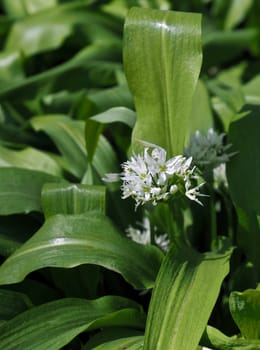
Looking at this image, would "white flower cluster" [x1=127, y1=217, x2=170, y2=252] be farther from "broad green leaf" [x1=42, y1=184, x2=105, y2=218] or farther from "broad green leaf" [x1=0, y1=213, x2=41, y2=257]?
"broad green leaf" [x1=0, y1=213, x2=41, y2=257]

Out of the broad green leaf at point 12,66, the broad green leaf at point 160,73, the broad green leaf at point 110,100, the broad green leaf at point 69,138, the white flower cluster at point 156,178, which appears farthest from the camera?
the broad green leaf at point 12,66

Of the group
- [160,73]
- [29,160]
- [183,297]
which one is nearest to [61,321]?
[183,297]

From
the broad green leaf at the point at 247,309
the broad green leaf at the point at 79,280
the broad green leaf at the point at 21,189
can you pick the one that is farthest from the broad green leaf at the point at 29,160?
the broad green leaf at the point at 247,309

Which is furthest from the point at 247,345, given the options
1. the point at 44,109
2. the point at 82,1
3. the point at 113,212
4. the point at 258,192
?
the point at 82,1

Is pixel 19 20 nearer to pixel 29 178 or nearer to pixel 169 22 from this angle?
pixel 29 178

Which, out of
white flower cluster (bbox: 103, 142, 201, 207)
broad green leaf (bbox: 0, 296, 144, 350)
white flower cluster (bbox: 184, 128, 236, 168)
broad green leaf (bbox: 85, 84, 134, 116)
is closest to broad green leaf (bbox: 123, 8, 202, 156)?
white flower cluster (bbox: 184, 128, 236, 168)

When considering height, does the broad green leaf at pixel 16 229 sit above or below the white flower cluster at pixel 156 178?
below

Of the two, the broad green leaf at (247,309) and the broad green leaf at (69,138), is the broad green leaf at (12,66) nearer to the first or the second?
the broad green leaf at (69,138)
